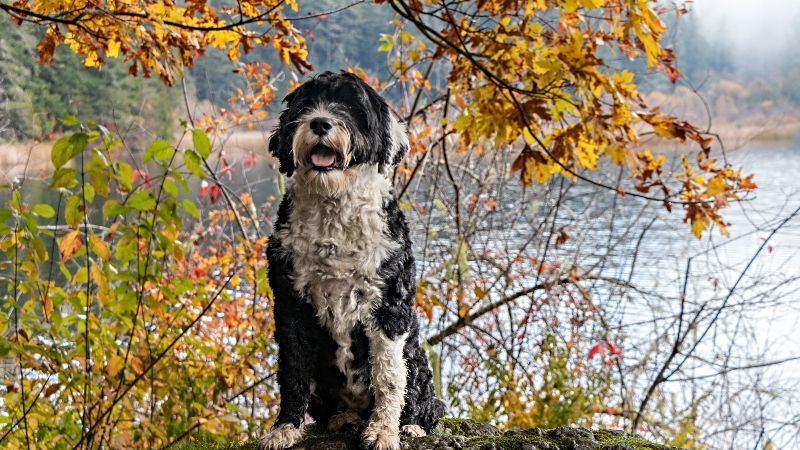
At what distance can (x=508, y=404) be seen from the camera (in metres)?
5.89

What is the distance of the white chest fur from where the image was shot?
8.75 feet

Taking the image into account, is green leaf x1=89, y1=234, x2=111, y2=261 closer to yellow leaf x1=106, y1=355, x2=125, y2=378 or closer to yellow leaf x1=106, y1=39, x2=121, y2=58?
yellow leaf x1=106, y1=355, x2=125, y2=378

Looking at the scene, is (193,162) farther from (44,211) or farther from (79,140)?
(44,211)

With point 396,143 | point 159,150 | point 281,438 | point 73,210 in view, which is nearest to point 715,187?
point 396,143

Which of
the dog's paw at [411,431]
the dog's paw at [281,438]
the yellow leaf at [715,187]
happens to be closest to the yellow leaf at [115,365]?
the dog's paw at [281,438]

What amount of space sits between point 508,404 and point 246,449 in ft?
10.4

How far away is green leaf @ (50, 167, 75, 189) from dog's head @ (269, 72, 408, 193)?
0.97 meters

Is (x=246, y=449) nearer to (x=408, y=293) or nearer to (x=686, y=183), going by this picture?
(x=408, y=293)

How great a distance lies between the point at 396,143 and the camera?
2.75 metres

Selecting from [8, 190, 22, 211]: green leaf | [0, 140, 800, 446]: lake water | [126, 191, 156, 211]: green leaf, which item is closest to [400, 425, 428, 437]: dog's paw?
[126, 191, 156, 211]: green leaf

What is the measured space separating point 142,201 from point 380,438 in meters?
1.39

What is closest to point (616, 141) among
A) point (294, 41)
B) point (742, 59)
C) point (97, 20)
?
point (294, 41)

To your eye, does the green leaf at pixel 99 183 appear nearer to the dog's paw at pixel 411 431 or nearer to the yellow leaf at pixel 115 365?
the yellow leaf at pixel 115 365

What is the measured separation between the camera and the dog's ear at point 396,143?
2.73 meters
